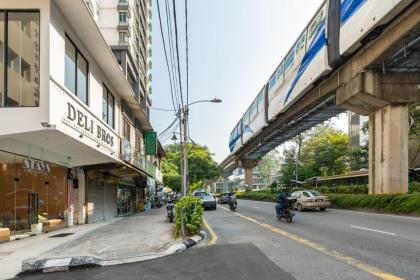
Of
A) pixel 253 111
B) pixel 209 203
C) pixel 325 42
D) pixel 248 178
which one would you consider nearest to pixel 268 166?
pixel 248 178

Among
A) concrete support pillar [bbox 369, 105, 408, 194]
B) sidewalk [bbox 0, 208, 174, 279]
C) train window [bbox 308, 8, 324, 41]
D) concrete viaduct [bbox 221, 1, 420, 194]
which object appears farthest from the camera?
train window [bbox 308, 8, 324, 41]

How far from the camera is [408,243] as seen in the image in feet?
35.6

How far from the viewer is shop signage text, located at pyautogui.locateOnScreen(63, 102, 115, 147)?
43.2ft

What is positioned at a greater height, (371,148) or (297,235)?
(371,148)

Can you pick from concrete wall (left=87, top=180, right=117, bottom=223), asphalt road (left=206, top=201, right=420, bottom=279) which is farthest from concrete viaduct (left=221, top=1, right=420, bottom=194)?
concrete wall (left=87, top=180, right=117, bottom=223)

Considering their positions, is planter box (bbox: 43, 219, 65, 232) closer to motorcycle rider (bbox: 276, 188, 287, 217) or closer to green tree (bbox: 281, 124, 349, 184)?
motorcycle rider (bbox: 276, 188, 287, 217)

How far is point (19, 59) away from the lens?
39.4 ft

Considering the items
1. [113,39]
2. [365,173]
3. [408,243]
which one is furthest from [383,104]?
[113,39]

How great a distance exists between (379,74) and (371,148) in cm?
540

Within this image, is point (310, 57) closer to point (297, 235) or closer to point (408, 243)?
point (297, 235)

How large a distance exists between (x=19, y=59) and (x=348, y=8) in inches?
619

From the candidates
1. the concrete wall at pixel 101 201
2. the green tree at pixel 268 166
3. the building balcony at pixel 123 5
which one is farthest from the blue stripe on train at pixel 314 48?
the green tree at pixel 268 166

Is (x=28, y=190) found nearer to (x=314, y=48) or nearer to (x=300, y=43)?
(x=314, y=48)

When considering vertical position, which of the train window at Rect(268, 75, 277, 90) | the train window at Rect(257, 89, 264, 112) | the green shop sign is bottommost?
the green shop sign
